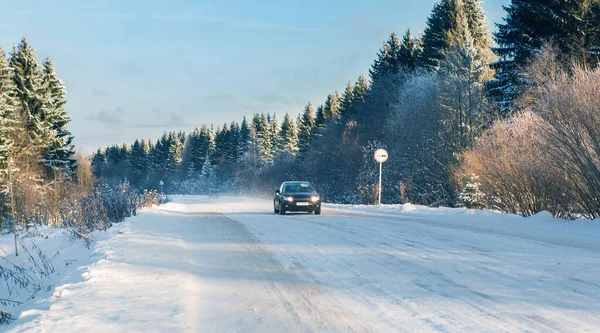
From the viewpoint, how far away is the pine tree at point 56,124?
39.8 metres

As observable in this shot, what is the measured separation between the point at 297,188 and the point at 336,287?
16948mm

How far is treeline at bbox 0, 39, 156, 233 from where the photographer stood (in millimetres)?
19656

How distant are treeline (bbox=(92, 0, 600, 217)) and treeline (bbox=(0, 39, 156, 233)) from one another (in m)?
15.2

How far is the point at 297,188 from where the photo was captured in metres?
23.1

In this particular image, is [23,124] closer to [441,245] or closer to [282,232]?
[282,232]

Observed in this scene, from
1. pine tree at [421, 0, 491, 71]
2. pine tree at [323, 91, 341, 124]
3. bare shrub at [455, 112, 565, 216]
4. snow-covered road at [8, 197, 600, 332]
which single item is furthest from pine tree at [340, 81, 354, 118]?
snow-covered road at [8, 197, 600, 332]

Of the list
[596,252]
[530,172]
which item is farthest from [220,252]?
[530,172]

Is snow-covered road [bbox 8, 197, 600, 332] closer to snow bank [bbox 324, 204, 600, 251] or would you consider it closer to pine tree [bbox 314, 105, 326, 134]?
snow bank [bbox 324, 204, 600, 251]

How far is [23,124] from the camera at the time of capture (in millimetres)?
35938

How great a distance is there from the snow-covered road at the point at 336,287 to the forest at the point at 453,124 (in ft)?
15.9

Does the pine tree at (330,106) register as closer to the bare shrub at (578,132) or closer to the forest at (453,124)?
the forest at (453,124)

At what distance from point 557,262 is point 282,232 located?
24.3 ft

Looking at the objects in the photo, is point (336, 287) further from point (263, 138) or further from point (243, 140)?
point (243, 140)

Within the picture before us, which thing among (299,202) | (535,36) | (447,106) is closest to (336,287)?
(299,202)
